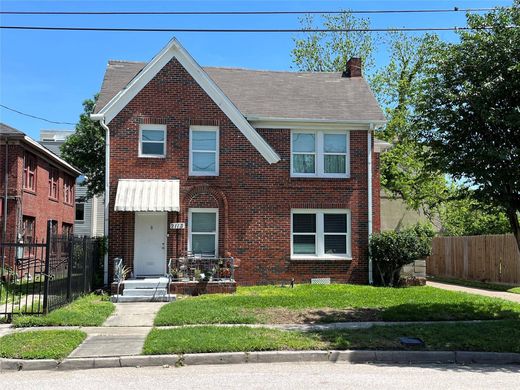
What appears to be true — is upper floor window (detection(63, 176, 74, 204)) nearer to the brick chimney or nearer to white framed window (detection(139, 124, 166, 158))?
white framed window (detection(139, 124, 166, 158))

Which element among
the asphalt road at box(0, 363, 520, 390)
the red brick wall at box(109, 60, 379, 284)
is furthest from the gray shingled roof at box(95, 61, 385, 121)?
the asphalt road at box(0, 363, 520, 390)

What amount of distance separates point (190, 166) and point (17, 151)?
822 centimetres

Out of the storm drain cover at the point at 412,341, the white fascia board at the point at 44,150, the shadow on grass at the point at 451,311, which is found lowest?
the storm drain cover at the point at 412,341

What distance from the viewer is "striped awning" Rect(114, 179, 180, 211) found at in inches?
Answer: 642

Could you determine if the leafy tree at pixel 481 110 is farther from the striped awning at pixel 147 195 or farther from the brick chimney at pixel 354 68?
the brick chimney at pixel 354 68

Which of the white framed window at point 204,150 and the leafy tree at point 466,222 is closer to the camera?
the white framed window at point 204,150

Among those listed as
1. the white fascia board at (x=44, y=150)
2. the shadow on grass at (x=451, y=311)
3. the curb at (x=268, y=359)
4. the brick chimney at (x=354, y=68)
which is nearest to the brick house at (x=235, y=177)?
the brick chimney at (x=354, y=68)

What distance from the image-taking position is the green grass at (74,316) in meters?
10.7

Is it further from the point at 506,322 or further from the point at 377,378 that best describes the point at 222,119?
the point at 377,378

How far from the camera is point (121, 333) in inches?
400

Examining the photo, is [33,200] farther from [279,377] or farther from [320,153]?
[279,377]

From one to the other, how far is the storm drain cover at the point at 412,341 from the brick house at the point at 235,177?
879cm

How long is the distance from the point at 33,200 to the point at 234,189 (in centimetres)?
1066

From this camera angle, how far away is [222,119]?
17.8 meters
